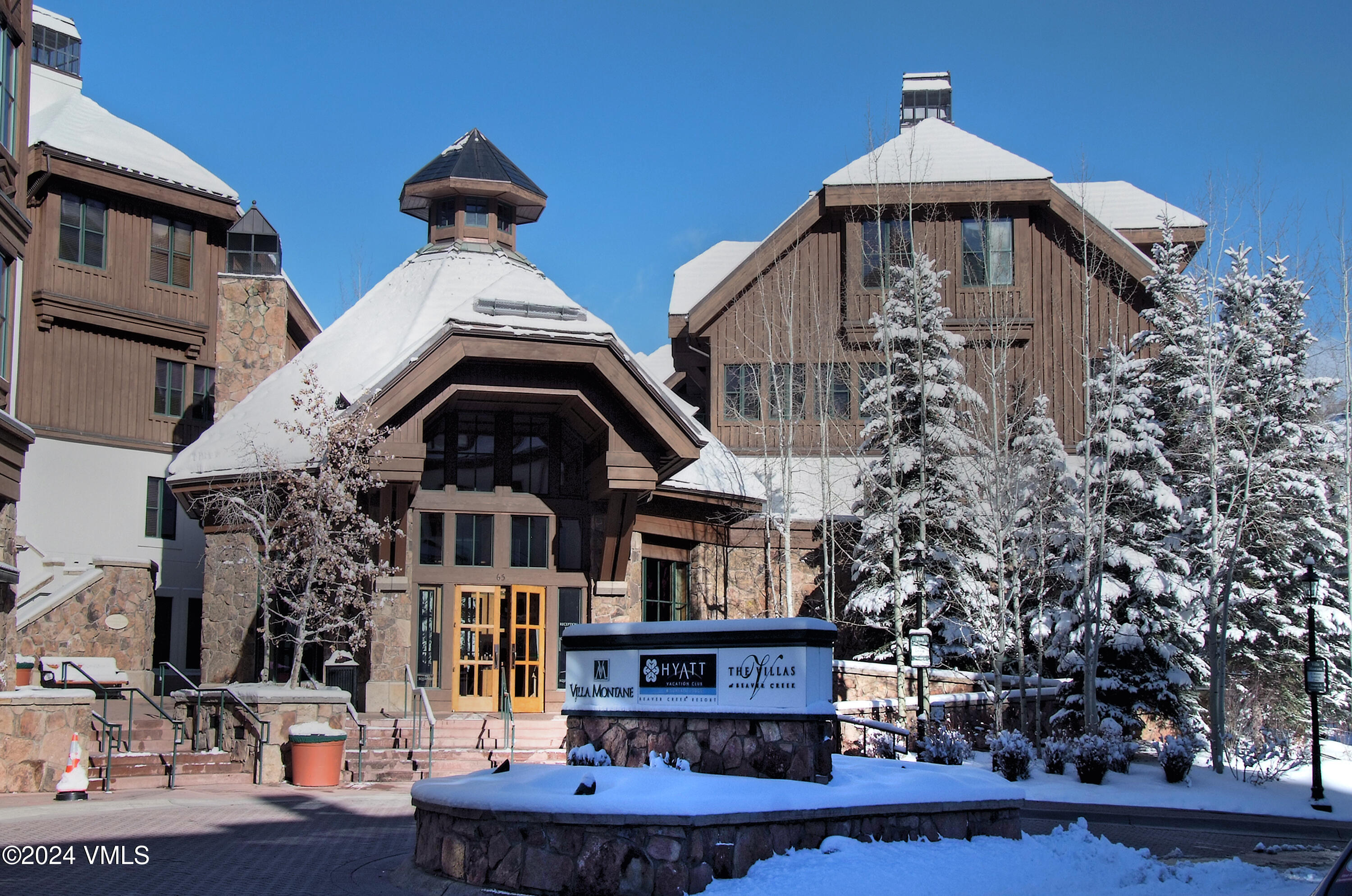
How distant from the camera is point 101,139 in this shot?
96.8 feet

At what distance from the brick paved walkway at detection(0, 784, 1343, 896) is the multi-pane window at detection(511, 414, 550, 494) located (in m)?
7.35

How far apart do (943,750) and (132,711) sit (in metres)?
11.4

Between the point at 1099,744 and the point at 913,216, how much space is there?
1597 cm

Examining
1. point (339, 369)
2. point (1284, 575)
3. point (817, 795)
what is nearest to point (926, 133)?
point (1284, 575)

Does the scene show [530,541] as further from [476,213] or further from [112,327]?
[112,327]

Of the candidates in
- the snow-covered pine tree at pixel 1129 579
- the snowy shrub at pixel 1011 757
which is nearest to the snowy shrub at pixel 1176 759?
the snowy shrub at pixel 1011 757

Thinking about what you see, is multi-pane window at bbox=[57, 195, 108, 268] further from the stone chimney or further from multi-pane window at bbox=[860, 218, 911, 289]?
multi-pane window at bbox=[860, 218, 911, 289]

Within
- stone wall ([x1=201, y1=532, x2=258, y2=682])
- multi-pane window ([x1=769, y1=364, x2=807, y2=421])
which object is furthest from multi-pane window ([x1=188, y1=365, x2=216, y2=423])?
multi-pane window ([x1=769, y1=364, x2=807, y2=421])

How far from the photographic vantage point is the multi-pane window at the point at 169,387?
98.9 feet

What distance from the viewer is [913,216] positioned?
29.8 meters

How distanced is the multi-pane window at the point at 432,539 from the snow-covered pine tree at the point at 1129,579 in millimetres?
11404

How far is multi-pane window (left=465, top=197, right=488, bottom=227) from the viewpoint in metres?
28.2

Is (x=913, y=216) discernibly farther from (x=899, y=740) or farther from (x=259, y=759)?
(x=259, y=759)

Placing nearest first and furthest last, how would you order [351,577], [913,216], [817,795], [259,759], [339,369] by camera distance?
[817,795]
[259,759]
[351,577]
[339,369]
[913,216]
